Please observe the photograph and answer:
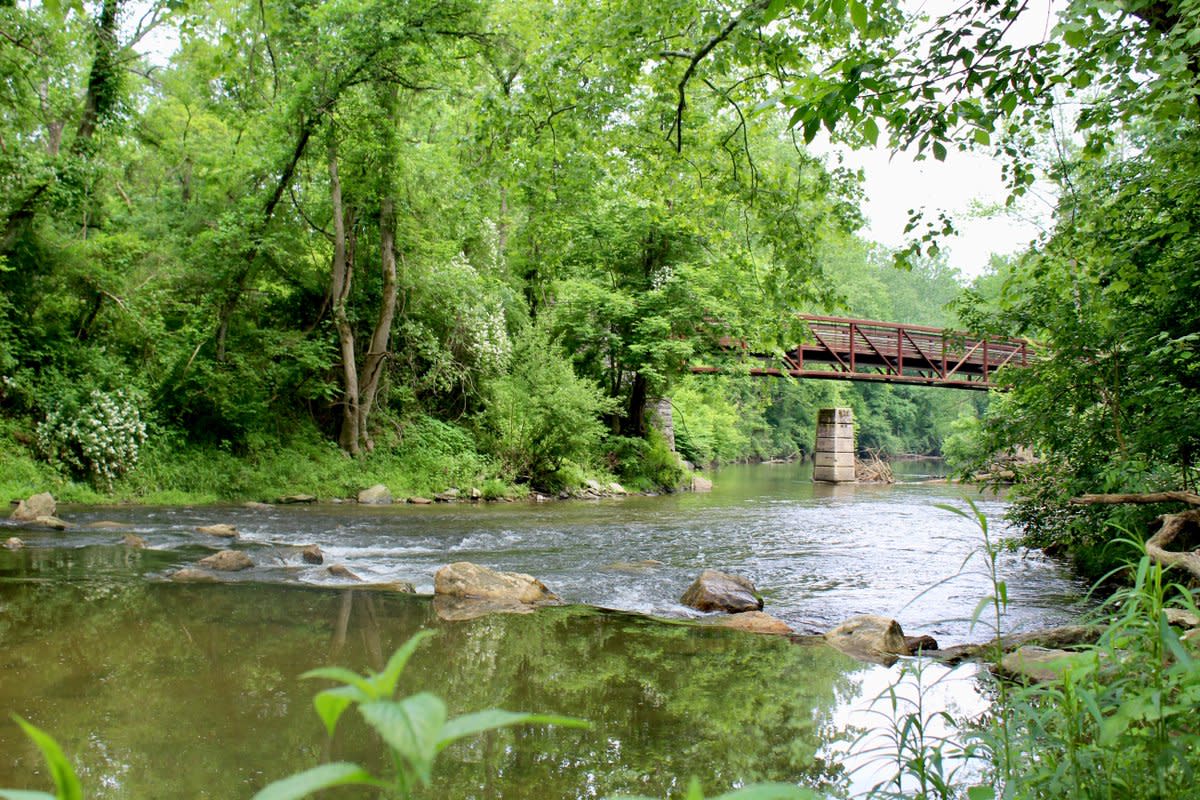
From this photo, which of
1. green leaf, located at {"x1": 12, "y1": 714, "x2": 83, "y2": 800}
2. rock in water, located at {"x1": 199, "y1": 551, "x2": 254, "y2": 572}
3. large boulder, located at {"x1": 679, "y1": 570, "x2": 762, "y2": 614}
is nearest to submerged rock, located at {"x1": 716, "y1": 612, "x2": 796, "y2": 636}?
large boulder, located at {"x1": 679, "y1": 570, "x2": 762, "y2": 614}

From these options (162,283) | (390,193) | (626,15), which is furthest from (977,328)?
(162,283)

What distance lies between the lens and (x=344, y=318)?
1803cm

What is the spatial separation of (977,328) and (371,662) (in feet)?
23.2

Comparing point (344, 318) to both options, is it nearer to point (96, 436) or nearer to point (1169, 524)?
point (96, 436)

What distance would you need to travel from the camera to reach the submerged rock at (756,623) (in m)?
7.05

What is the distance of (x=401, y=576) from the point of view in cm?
895

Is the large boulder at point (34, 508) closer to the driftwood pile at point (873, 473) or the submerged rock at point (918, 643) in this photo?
the submerged rock at point (918, 643)

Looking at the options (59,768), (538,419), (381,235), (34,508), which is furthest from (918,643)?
(381,235)

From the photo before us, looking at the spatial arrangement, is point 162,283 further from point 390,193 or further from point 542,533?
point 542,533

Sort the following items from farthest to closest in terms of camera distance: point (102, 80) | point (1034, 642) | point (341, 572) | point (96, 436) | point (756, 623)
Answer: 1. point (102, 80)
2. point (96, 436)
3. point (341, 572)
4. point (756, 623)
5. point (1034, 642)

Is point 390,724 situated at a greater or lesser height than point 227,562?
greater

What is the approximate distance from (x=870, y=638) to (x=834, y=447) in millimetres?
28768

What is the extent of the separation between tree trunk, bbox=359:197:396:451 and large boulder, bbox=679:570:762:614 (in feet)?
40.2

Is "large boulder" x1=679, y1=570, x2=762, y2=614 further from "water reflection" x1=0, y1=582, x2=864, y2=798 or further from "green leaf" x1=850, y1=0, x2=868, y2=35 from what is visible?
"green leaf" x1=850, y1=0, x2=868, y2=35
